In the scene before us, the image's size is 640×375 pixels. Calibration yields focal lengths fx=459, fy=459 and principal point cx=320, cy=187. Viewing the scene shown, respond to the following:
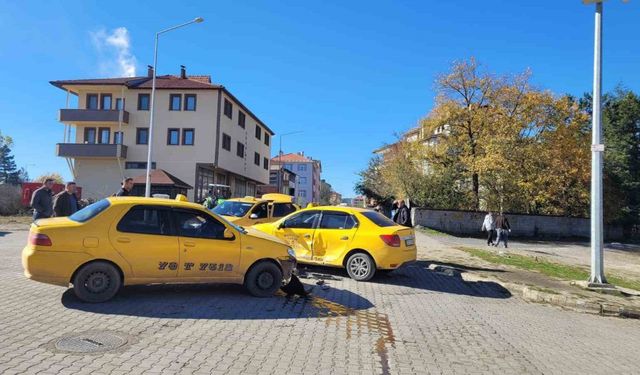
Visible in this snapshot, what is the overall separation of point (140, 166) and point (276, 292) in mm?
37617

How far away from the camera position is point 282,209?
50.4 ft

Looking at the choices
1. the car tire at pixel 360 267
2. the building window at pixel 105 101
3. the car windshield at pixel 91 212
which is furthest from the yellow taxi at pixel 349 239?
the building window at pixel 105 101

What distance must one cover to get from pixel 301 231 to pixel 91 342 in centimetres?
620

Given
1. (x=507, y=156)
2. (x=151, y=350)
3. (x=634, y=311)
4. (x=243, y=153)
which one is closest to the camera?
(x=151, y=350)

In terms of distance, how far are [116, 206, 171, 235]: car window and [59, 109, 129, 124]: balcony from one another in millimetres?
37502

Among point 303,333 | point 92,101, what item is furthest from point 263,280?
point 92,101

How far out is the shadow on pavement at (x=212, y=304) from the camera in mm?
6543

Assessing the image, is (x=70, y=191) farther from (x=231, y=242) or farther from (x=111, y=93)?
(x=111, y=93)

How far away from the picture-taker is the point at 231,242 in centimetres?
767

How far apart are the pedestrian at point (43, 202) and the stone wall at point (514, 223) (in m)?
24.1

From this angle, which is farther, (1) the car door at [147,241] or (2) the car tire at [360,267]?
(2) the car tire at [360,267]

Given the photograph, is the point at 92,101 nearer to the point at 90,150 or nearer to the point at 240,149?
the point at 90,150

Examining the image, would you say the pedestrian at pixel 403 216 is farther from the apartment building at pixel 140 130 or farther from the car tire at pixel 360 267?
the apartment building at pixel 140 130

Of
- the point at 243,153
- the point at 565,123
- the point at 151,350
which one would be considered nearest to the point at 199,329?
the point at 151,350
